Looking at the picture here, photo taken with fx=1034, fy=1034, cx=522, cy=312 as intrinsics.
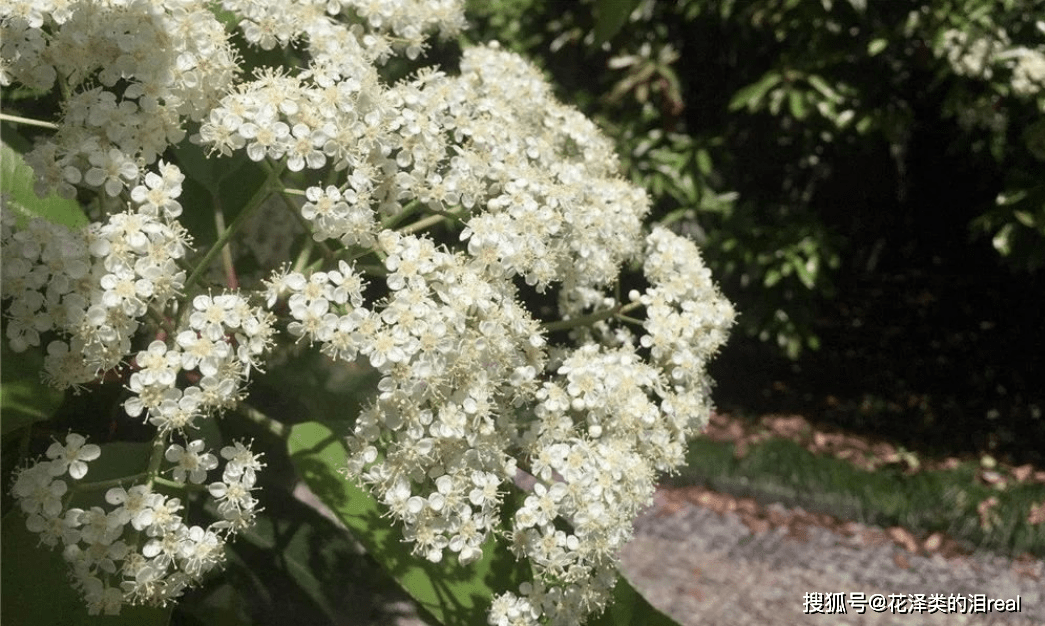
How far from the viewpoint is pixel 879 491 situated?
13.5 ft

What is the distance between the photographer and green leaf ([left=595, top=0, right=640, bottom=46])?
157 centimetres

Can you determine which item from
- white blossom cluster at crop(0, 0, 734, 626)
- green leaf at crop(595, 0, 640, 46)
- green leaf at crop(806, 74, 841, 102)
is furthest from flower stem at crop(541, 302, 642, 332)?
green leaf at crop(806, 74, 841, 102)

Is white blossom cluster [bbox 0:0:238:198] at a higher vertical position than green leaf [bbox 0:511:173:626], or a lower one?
higher

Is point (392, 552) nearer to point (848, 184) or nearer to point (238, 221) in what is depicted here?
point (238, 221)

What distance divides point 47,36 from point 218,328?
1.21 ft

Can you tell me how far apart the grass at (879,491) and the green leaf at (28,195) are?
3317mm

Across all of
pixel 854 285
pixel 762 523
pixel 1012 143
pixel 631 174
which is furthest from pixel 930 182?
pixel 762 523

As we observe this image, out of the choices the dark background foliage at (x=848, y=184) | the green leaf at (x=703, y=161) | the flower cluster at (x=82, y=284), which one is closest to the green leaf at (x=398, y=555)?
the flower cluster at (x=82, y=284)

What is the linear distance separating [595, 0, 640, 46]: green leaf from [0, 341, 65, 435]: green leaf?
969 mm

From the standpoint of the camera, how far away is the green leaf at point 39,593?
1.06 meters

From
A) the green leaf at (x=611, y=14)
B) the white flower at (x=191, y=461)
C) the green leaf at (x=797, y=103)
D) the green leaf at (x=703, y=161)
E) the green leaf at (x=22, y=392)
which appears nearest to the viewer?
the green leaf at (x=22, y=392)

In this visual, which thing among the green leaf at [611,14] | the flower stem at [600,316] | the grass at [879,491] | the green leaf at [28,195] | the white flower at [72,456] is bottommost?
the grass at [879,491]

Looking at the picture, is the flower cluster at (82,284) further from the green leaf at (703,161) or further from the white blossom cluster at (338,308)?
the green leaf at (703,161)

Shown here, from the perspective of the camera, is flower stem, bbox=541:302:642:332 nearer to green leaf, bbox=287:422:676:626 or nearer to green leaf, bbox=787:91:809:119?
green leaf, bbox=287:422:676:626
